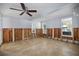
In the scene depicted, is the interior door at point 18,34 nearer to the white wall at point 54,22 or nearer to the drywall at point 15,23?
the drywall at point 15,23

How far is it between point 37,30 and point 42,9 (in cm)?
48

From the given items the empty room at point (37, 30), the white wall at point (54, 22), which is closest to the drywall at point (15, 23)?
the empty room at point (37, 30)

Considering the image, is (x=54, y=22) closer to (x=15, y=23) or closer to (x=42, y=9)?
(x=42, y=9)

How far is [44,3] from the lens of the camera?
2.74 meters

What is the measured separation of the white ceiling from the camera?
2.72m

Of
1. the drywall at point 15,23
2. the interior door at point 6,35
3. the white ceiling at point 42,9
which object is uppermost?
the white ceiling at point 42,9

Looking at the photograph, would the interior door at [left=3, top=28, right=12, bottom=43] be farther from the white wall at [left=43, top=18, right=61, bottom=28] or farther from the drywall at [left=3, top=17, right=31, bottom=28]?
the white wall at [left=43, top=18, right=61, bottom=28]

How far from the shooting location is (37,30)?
9.37ft

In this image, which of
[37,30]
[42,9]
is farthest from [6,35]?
[42,9]

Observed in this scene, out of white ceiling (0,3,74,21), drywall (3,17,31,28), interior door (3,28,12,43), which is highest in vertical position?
white ceiling (0,3,74,21)

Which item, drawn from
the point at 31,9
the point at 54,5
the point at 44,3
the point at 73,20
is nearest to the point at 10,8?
the point at 31,9

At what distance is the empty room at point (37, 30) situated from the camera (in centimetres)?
273

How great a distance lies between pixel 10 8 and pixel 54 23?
3.34 ft

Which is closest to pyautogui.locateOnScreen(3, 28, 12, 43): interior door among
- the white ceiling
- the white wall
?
the white ceiling
